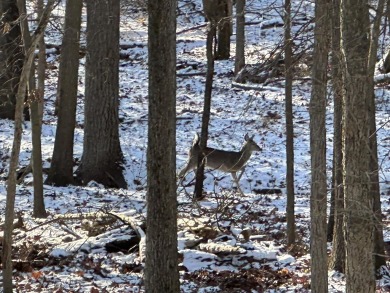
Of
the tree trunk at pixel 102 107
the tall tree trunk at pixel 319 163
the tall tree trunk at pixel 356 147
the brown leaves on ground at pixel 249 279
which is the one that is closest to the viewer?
the tall tree trunk at pixel 356 147

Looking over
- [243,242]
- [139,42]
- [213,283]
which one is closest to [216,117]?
[139,42]

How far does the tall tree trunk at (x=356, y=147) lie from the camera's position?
731 centimetres

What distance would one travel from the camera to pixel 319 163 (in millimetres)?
9266

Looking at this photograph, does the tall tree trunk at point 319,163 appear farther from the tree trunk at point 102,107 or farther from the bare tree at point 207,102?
the tree trunk at point 102,107

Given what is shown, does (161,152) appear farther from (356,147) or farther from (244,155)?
(244,155)

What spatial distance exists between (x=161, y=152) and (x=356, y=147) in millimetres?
2083

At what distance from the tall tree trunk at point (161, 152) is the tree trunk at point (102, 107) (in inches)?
350

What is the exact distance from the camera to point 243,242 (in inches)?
464

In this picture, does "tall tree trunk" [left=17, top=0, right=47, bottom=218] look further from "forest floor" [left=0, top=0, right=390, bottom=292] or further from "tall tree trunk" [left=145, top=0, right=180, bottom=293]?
"tall tree trunk" [left=145, top=0, right=180, bottom=293]

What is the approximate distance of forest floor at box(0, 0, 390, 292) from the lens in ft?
34.3

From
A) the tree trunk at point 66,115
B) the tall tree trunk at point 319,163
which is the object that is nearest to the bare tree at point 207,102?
the tree trunk at point 66,115

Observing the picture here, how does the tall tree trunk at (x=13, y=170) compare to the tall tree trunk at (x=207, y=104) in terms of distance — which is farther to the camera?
the tall tree trunk at (x=207, y=104)

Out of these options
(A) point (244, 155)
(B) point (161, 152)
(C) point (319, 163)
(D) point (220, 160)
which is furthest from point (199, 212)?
(A) point (244, 155)

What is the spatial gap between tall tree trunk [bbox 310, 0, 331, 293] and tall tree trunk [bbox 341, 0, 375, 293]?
130 centimetres
